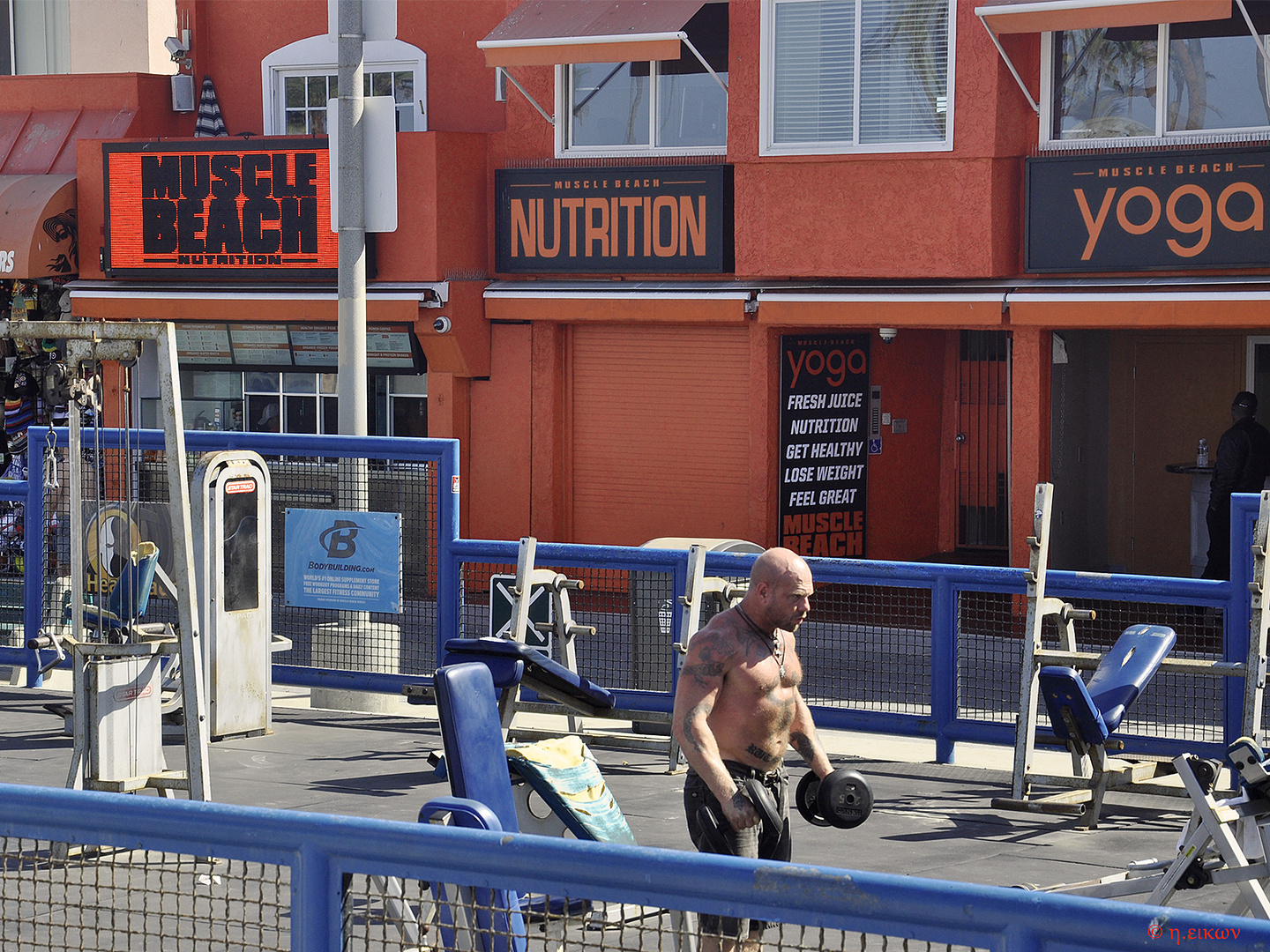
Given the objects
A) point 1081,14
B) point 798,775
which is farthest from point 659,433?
point 798,775

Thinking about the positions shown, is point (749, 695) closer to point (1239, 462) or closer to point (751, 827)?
point (751, 827)

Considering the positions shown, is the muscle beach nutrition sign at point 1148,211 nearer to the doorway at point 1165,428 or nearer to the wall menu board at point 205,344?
the doorway at point 1165,428

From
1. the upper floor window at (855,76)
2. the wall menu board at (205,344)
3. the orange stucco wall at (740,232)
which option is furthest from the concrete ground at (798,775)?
the wall menu board at (205,344)

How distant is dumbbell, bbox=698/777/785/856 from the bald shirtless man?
2cm

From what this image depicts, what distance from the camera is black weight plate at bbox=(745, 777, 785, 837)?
19.0 ft

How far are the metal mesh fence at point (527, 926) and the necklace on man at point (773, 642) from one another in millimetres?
924

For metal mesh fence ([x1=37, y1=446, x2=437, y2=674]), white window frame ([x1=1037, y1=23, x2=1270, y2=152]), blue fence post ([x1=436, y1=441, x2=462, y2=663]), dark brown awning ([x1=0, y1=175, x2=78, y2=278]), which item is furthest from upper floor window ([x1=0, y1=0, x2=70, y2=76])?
blue fence post ([x1=436, y1=441, x2=462, y2=663])

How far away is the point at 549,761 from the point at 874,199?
1125cm

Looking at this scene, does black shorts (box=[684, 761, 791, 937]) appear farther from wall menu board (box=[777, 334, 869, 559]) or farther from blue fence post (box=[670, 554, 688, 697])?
wall menu board (box=[777, 334, 869, 559])

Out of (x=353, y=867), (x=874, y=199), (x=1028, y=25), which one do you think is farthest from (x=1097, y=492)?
(x=353, y=867)

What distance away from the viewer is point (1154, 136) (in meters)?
16.1

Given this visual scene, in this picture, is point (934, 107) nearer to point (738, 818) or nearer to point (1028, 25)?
point (1028, 25)

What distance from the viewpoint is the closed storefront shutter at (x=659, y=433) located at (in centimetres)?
1811

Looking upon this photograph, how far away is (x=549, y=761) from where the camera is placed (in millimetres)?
6762
